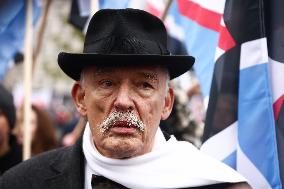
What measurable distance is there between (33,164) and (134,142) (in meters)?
0.76


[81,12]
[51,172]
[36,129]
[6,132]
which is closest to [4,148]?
[6,132]

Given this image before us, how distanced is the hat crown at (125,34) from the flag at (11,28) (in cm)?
383

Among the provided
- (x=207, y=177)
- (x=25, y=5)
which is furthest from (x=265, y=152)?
(x=25, y=5)

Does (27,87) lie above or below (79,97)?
below

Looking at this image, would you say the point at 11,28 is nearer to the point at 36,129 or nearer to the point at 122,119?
the point at 36,129

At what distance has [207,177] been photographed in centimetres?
361

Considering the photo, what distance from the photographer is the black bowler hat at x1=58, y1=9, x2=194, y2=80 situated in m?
3.60

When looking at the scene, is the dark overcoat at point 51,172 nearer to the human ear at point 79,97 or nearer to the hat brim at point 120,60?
the human ear at point 79,97

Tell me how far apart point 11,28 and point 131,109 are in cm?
437

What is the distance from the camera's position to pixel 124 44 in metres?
3.64

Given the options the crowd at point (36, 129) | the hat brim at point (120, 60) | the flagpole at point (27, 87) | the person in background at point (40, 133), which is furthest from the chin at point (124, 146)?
the person in background at point (40, 133)

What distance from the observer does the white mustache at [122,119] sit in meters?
3.54

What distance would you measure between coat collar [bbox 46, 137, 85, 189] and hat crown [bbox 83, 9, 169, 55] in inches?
23.5

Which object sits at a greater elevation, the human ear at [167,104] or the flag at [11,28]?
the human ear at [167,104]
